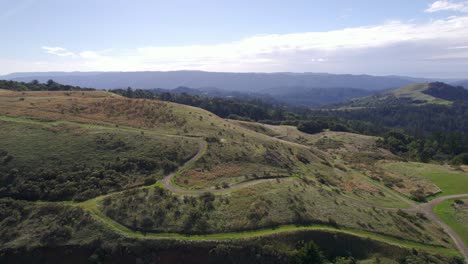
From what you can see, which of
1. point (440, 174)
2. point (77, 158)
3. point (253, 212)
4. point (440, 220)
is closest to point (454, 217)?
point (440, 220)

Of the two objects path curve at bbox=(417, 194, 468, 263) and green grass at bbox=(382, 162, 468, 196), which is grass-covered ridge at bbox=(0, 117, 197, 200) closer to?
path curve at bbox=(417, 194, 468, 263)

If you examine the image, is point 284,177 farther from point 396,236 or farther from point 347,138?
point 347,138

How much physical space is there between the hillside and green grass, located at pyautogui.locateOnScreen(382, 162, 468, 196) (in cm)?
219

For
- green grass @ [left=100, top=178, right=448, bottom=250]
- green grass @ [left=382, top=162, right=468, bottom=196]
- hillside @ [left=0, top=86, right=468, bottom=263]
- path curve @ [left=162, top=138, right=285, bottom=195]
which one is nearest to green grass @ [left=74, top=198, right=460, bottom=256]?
hillside @ [left=0, top=86, right=468, bottom=263]

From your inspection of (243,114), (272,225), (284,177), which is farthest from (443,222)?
(243,114)

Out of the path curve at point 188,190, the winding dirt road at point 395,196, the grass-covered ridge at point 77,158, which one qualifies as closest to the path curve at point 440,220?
the winding dirt road at point 395,196

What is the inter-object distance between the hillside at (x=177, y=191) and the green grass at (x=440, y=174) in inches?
86.2

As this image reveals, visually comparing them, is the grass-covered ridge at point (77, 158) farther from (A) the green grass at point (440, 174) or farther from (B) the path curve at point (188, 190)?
(A) the green grass at point (440, 174)

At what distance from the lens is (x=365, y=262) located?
3300 cm

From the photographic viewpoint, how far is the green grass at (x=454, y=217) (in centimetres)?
4222

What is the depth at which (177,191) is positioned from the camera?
4119 cm

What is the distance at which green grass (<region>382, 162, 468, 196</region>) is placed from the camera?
57750mm

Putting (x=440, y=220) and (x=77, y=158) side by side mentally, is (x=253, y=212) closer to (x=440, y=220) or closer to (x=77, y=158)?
(x=77, y=158)

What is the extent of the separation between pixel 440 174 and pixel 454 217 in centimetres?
2373
